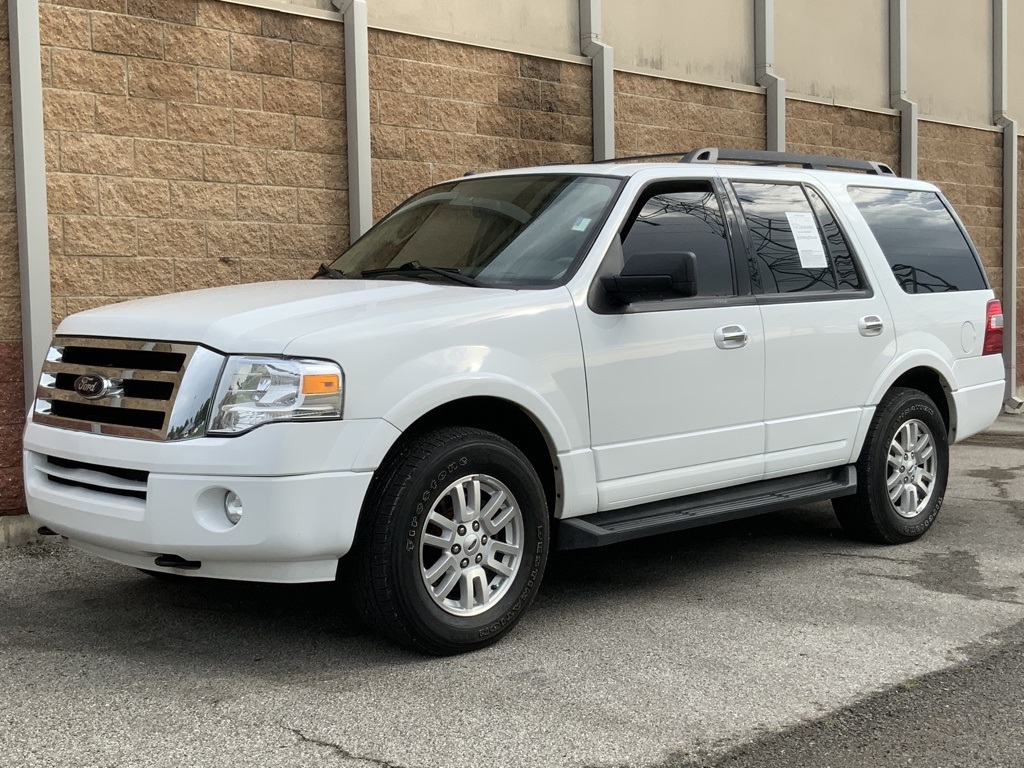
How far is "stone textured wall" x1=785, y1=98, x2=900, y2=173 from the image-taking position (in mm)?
13031

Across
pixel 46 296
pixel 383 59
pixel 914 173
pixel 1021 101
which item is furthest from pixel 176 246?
pixel 1021 101

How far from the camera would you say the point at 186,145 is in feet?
26.8

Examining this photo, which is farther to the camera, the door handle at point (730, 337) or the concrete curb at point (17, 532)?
the concrete curb at point (17, 532)

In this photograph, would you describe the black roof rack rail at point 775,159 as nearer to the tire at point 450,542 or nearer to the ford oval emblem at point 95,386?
the tire at point 450,542

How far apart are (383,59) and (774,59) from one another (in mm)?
5226

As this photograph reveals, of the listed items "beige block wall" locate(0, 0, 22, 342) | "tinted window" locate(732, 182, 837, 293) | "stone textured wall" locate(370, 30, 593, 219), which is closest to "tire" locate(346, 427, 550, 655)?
"tinted window" locate(732, 182, 837, 293)

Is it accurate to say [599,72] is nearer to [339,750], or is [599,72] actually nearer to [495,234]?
[495,234]

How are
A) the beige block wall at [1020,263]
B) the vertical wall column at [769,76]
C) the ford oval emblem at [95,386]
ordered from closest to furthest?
the ford oval emblem at [95,386] → the vertical wall column at [769,76] → the beige block wall at [1020,263]

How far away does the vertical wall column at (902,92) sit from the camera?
14320 mm

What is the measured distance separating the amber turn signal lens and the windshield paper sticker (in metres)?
2.92

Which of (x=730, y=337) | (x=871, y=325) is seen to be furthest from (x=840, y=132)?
(x=730, y=337)

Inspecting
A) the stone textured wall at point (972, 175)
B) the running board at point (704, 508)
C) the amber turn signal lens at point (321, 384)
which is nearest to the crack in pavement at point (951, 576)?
the running board at point (704, 508)

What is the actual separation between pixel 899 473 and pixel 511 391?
297 centimetres

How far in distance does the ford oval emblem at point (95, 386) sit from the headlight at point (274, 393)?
1.94 ft
